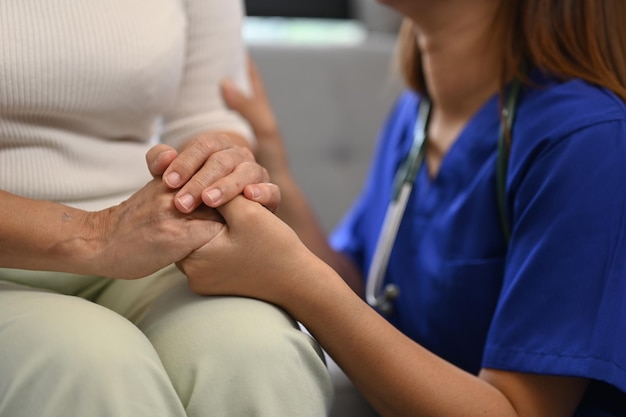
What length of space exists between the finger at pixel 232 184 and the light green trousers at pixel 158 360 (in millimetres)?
93

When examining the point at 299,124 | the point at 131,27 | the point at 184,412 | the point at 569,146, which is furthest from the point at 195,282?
the point at 299,124

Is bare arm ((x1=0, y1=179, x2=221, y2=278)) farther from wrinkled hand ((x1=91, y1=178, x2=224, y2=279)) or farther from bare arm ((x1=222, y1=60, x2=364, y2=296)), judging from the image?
bare arm ((x1=222, y1=60, x2=364, y2=296))

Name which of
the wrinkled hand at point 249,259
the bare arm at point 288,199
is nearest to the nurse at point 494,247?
the wrinkled hand at point 249,259

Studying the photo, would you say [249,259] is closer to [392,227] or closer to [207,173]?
[207,173]

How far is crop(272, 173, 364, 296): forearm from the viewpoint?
1289 millimetres

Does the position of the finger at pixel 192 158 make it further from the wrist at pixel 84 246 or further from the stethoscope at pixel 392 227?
the stethoscope at pixel 392 227

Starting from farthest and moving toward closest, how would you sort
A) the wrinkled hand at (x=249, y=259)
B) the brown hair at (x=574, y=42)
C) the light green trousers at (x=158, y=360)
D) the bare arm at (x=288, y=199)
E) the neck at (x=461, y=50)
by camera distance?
the bare arm at (x=288, y=199), the neck at (x=461, y=50), the brown hair at (x=574, y=42), the wrinkled hand at (x=249, y=259), the light green trousers at (x=158, y=360)

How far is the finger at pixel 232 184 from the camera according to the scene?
0.77m

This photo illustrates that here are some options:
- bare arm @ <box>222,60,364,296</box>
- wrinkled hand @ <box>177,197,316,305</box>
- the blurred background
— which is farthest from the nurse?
the blurred background

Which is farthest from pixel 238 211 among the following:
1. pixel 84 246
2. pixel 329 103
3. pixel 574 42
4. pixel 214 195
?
pixel 329 103

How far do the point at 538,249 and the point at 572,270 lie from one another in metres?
0.04

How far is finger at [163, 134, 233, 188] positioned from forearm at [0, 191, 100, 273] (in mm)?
85

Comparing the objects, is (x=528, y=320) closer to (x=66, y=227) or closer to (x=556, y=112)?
(x=556, y=112)

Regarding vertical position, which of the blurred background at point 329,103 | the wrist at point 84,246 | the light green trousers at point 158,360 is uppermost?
the wrist at point 84,246
